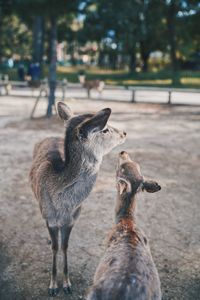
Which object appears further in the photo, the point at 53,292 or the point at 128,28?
the point at 128,28

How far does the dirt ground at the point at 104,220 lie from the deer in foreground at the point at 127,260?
2.55 feet

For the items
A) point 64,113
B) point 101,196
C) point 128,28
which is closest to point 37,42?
point 128,28

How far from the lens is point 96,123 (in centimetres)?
407

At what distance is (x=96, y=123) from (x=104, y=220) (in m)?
2.69

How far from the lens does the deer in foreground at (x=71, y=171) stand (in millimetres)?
4203

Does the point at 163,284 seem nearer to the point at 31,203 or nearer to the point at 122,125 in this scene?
the point at 31,203

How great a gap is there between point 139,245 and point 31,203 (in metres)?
3.65

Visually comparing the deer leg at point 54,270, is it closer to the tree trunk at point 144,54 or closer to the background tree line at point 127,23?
the background tree line at point 127,23

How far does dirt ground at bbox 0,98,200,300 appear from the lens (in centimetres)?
483

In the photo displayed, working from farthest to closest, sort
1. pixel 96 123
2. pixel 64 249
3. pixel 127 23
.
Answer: pixel 127 23
pixel 64 249
pixel 96 123

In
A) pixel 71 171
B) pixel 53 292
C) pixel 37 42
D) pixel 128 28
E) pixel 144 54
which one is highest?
pixel 128 28

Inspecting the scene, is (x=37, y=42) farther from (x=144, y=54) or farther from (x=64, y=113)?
(x=64, y=113)

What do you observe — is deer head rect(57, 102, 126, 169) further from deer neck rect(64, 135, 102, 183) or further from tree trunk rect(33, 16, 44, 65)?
tree trunk rect(33, 16, 44, 65)

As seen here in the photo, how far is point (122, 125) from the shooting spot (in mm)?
13922
